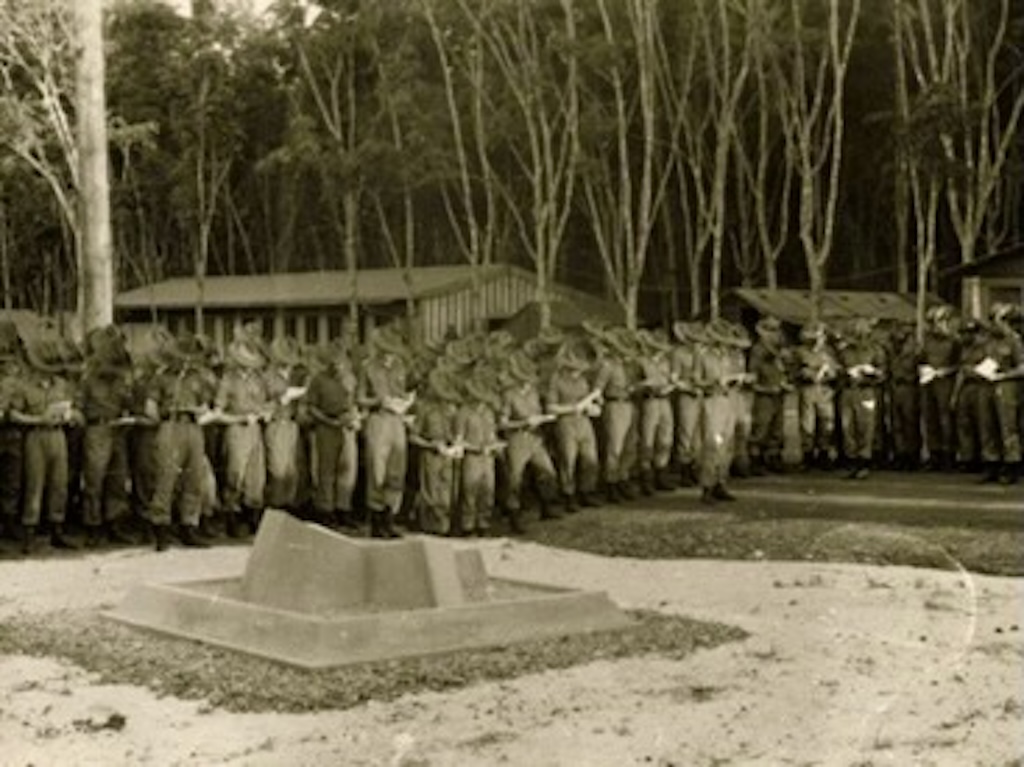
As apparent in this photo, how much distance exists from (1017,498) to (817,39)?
20.0 meters

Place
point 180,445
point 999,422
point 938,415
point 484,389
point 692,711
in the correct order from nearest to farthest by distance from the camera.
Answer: point 692,711 → point 180,445 → point 484,389 → point 999,422 → point 938,415

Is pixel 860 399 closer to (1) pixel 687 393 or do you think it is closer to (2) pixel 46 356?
(1) pixel 687 393

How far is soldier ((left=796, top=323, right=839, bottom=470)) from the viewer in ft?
A: 69.6

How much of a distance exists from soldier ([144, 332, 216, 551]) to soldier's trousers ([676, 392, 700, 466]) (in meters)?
→ 5.88

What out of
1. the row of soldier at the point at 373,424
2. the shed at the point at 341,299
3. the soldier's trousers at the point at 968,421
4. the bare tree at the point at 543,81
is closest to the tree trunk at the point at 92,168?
the row of soldier at the point at 373,424

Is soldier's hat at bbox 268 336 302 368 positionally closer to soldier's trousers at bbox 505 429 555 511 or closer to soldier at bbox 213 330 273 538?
soldier at bbox 213 330 273 538

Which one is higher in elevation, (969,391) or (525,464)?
(969,391)

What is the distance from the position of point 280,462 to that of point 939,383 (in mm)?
8493

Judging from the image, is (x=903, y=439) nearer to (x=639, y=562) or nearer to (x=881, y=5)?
(x=639, y=562)

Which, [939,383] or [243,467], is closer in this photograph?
[243,467]

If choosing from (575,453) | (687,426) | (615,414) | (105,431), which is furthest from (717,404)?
(105,431)

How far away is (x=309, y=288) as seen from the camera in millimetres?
45750

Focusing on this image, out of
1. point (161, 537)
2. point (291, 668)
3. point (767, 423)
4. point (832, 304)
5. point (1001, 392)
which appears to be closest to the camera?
point (291, 668)

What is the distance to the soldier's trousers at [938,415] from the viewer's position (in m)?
20.7
